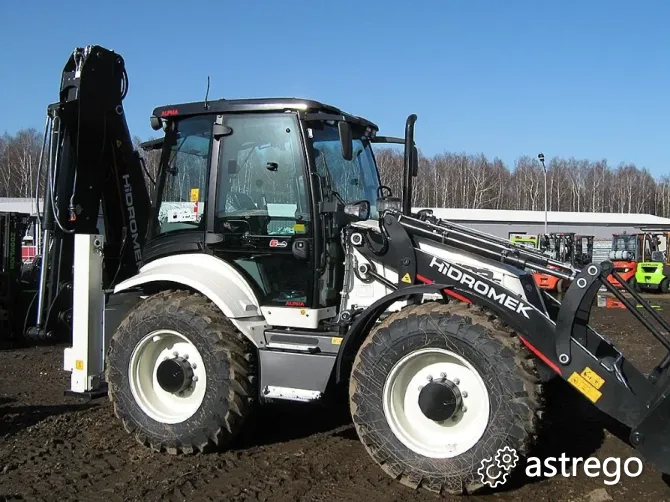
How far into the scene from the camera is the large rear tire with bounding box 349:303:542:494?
4.05 meters

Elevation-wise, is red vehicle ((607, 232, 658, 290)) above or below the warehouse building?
below

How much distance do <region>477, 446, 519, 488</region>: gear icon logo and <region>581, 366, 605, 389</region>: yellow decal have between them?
65 centimetres

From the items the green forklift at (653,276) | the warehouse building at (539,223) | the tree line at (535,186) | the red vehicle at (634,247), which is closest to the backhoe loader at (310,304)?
the green forklift at (653,276)

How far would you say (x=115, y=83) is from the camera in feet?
20.7

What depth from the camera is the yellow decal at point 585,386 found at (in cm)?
405

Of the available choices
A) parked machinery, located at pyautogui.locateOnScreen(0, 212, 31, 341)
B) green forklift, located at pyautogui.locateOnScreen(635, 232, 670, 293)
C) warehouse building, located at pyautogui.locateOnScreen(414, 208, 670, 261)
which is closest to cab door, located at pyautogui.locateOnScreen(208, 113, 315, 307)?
parked machinery, located at pyautogui.locateOnScreen(0, 212, 31, 341)

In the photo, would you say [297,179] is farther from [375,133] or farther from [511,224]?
[511,224]

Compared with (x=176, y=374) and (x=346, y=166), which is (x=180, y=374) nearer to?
(x=176, y=374)

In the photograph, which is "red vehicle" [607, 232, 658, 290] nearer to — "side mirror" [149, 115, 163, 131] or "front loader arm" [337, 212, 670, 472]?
"front loader arm" [337, 212, 670, 472]

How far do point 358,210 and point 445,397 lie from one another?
1.73m

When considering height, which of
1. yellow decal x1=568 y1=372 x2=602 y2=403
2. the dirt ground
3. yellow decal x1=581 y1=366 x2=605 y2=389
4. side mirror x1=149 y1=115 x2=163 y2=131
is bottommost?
the dirt ground

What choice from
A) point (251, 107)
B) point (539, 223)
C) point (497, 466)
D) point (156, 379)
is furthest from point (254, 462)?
point (539, 223)

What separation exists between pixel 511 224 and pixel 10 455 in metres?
47.6

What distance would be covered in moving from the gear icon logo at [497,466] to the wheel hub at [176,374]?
2.35 metres
